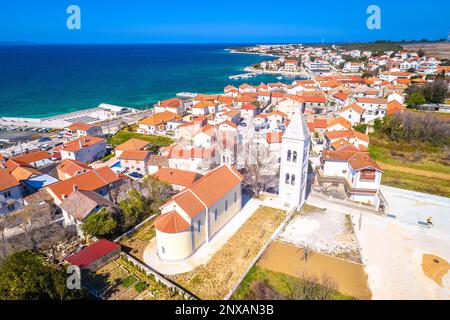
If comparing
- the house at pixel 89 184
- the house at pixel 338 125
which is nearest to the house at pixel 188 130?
the house at pixel 89 184

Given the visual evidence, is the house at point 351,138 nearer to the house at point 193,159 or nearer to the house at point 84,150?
the house at point 193,159

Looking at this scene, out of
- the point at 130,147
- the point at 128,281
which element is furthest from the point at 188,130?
the point at 128,281

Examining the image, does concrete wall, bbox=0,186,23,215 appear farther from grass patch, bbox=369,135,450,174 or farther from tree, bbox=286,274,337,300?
grass patch, bbox=369,135,450,174

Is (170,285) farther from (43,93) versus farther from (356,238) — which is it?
(43,93)
